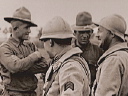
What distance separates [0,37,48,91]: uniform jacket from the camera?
13.3 feet

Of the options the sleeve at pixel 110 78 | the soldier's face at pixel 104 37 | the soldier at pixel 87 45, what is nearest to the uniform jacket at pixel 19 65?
the soldier at pixel 87 45

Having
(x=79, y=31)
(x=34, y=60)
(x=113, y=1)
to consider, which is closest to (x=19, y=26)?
(x=34, y=60)

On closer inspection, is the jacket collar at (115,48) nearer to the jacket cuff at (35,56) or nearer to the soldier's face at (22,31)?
the jacket cuff at (35,56)

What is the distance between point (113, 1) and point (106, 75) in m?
5.64

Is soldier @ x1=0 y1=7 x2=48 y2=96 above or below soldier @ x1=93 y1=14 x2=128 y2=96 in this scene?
below

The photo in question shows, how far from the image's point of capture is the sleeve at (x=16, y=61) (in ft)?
13.2

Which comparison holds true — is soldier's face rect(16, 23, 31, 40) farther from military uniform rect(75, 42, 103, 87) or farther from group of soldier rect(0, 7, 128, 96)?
military uniform rect(75, 42, 103, 87)

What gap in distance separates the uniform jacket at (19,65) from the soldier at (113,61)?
1.08 metres

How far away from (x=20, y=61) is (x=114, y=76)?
1.39 metres

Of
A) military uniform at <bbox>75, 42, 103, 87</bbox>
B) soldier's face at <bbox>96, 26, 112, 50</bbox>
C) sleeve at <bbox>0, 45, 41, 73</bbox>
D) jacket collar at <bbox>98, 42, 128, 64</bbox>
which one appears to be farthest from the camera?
military uniform at <bbox>75, 42, 103, 87</bbox>

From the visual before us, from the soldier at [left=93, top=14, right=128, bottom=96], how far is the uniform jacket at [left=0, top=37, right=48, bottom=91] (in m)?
1.08

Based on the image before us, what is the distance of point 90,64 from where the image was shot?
15.3ft

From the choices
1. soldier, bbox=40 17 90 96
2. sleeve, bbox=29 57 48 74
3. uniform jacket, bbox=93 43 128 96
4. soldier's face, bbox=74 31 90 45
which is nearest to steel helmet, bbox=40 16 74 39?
soldier, bbox=40 17 90 96

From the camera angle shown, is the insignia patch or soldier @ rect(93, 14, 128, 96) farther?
soldier @ rect(93, 14, 128, 96)
